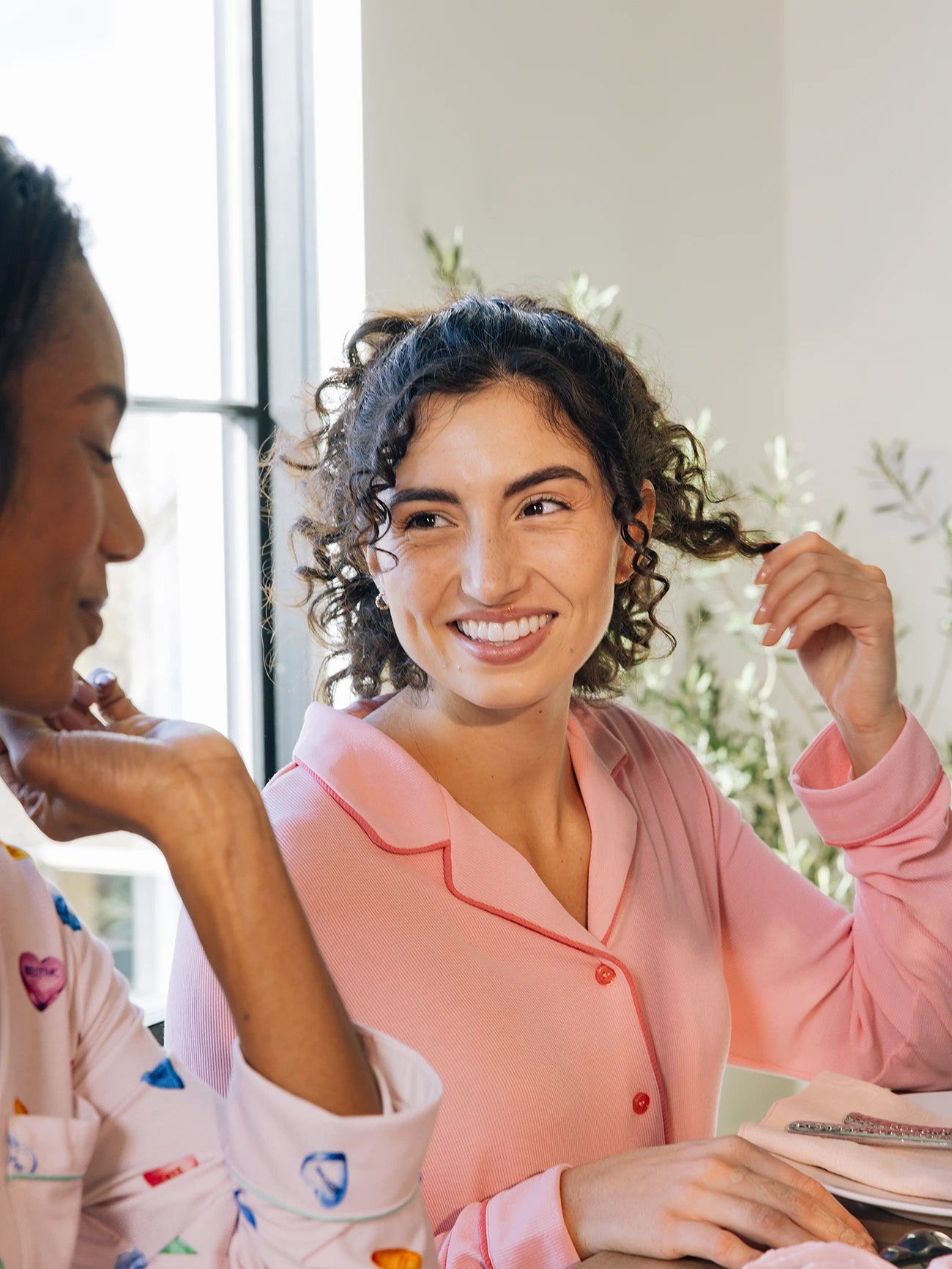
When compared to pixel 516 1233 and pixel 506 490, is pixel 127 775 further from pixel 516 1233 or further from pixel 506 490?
pixel 506 490

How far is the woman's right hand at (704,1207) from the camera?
1023 mm

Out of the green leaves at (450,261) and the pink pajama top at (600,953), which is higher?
the green leaves at (450,261)

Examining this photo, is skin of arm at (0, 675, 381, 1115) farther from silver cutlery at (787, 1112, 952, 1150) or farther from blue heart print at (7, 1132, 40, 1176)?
silver cutlery at (787, 1112, 952, 1150)

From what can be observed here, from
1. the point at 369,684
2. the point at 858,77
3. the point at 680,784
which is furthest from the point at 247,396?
the point at 858,77

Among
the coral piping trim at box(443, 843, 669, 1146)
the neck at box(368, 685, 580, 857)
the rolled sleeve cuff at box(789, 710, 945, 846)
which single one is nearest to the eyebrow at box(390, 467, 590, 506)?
the neck at box(368, 685, 580, 857)

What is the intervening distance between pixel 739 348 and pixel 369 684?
7.35ft

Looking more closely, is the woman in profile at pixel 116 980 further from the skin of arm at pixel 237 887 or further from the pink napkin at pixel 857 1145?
the pink napkin at pixel 857 1145

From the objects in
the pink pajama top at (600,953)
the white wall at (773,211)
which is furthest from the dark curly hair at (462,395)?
the white wall at (773,211)

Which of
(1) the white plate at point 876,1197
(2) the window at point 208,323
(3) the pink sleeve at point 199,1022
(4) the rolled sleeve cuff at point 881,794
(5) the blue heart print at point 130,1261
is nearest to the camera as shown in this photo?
(5) the blue heart print at point 130,1261

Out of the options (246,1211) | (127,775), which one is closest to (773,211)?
(127,775)

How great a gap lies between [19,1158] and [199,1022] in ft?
1.30

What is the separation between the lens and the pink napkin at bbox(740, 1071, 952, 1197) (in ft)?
3.56

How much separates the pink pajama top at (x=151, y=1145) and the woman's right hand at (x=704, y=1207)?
0.23 meters

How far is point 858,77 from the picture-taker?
3.74 m
